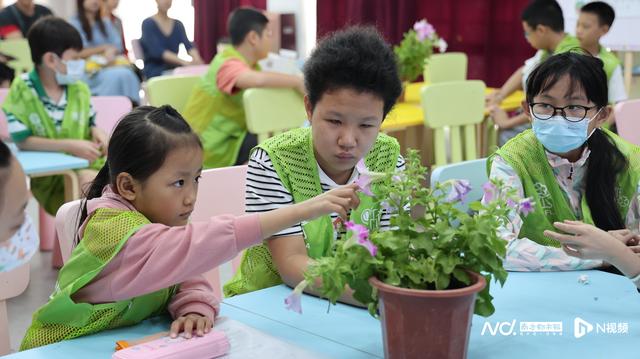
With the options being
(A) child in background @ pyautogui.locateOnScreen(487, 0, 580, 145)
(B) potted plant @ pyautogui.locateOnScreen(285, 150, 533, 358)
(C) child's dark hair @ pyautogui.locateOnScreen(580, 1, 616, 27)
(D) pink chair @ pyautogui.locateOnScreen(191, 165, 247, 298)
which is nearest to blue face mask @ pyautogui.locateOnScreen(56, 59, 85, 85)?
(D) pink chair @ pyautogui.locateOnScreen(191, 165, 247, 298)

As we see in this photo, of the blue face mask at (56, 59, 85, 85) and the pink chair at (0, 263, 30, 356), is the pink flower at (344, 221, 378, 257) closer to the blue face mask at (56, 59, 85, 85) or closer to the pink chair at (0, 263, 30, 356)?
the pink chair at (0, 263, 30, 356)

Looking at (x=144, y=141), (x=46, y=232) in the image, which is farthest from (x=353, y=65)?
(x=46, y=232)

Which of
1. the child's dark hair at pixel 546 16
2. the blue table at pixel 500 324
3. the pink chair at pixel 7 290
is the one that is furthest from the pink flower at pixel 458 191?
the child's dark hair at pixel 546 16

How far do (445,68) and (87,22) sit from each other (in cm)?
303

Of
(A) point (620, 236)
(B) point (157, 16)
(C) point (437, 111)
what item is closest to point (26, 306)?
(C) point (437, 111)

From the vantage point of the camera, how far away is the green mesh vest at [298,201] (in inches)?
71.4

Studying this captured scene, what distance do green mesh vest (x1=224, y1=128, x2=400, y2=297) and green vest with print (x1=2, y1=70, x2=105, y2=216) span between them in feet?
7.41

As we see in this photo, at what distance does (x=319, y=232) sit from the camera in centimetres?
182

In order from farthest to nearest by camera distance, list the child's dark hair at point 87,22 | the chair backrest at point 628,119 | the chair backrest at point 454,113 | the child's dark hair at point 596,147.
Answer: the child's dark hair at point 87,22 → the chair backrest at point 454,113 → the chair backrest at point 628,119 → the child's dark hair at point 596,147

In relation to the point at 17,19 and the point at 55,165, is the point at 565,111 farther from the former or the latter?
the point at 17,19

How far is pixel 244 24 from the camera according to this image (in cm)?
459

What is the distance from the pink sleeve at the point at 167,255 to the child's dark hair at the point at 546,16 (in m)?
3.71

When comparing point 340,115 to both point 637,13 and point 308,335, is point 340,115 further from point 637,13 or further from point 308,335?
point 637,13

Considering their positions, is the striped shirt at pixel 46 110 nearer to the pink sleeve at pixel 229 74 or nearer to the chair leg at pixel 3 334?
the pink sleeve at pixel 229 74
